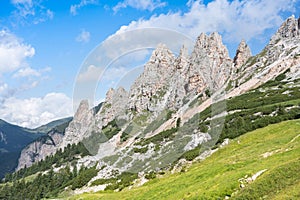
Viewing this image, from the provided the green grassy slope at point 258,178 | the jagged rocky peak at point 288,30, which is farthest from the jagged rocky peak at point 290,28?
the green grassy slope at point 258,178

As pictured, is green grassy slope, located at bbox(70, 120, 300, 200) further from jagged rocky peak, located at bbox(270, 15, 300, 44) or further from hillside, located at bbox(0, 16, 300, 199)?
jagged rocky peak, located at bbox(270, 15, 300, 44)

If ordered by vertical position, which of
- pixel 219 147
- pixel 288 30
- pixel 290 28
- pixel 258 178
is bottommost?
pixel 258 178

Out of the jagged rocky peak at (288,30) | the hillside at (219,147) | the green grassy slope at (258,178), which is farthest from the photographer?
the jagged rocky peak at (288,30)

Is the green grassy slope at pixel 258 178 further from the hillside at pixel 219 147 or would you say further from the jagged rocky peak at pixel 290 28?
the jagged rocky peak at pixel 290 28

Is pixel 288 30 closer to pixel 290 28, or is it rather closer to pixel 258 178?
pixel 290 28

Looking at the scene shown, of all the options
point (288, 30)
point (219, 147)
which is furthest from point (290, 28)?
point (219, 147)

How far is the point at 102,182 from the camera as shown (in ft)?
279

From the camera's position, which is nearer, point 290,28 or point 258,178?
point 258,178

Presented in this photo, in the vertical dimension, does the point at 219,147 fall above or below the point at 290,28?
below

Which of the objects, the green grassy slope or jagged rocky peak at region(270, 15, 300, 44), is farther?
jagged rocky peak at region(270, 15, 300, 44)

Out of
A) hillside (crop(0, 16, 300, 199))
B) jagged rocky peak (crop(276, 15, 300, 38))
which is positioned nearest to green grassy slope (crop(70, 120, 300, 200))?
hillside (crop(0, 16, 300, 199))

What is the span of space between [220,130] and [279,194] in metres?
53.5

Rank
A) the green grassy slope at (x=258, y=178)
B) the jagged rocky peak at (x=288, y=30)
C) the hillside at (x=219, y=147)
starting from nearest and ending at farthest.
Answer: the green grassy slope at (x=258, y=178)
the hillside at (x=219, y=147)
the jagged rocky peak at (x=288, y=30)

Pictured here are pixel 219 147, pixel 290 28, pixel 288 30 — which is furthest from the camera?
pixel 288 30
